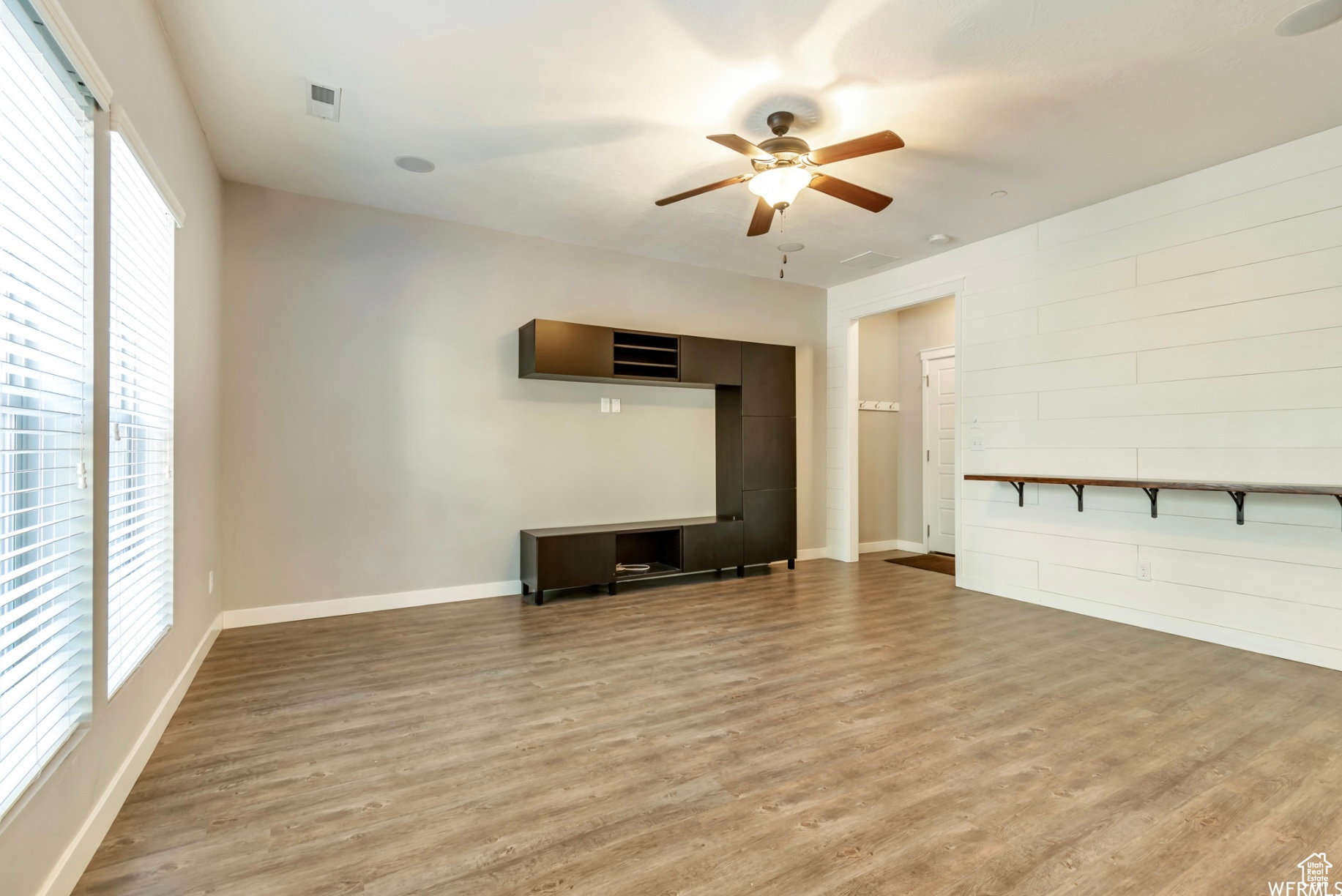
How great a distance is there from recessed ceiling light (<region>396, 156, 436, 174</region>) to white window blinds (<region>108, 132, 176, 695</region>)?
134 centimetres

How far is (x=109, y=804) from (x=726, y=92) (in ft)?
11.9

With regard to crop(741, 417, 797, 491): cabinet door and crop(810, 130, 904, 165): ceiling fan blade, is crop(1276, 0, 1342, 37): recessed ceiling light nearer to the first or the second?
crop(810, 130, 904, 165): ceiling fan blade

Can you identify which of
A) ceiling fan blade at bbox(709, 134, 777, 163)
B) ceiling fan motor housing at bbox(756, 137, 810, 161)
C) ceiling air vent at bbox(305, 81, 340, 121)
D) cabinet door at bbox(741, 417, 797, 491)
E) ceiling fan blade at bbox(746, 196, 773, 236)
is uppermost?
ceiling air vent at bbox(305, 81, 340, 121)

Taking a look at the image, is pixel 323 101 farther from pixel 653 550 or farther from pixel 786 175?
pixel 653 550

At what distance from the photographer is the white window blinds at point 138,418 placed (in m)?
2.08

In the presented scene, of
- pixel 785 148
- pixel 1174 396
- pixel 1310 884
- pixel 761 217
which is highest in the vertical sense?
pixel 785 148

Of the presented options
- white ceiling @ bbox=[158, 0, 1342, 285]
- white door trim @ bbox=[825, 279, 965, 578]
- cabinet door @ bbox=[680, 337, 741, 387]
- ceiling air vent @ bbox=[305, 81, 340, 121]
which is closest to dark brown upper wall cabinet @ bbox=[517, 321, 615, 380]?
cabinet door @ bbox=[680, 337, 741, 387]

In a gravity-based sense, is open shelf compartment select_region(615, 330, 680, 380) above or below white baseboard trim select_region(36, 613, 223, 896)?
above

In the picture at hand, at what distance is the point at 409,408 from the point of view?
181 inches

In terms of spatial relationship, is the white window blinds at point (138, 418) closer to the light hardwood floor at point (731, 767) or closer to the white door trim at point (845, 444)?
the light hardwood floor at point (731, 767)

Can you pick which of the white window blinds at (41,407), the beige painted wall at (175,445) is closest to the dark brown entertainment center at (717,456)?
the beige painted wall at (175,445)

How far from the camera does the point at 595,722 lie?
2.67 m

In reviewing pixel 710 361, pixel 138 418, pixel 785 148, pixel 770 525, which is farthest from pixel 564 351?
pixel 138 418

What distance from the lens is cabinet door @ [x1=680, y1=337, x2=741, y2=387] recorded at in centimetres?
543
